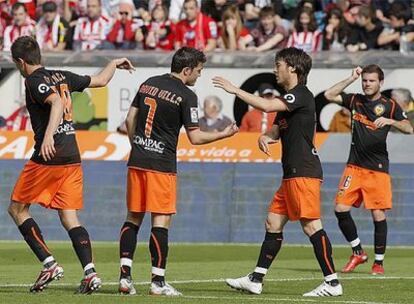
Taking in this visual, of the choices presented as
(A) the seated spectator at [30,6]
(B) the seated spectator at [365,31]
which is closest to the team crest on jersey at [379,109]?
(B) the seated spectator at [365,31]

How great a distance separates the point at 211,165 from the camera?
20328mm

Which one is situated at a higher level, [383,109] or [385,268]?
[383,109]

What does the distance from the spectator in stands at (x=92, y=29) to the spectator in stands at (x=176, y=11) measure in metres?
1.12

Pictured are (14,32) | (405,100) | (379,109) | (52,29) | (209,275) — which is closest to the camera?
(209,275)

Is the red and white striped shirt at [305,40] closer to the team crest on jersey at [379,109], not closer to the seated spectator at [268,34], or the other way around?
the seated spectator at [268,34]

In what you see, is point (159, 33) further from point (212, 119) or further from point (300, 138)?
point (300, 138)

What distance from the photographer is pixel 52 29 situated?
23.5m

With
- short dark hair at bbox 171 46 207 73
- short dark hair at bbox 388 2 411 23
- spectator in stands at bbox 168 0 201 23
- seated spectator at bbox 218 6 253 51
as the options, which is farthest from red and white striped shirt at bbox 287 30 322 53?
short dark hair at bbox 171 46 207 73

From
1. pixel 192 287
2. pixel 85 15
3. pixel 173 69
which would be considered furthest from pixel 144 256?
pixel 85 15

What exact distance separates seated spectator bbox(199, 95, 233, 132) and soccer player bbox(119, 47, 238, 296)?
988 centimetres

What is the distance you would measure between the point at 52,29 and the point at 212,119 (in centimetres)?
382

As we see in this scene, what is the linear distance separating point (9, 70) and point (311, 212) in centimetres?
1156

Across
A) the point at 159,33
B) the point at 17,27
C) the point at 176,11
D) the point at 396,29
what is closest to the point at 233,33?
the point at 159,33

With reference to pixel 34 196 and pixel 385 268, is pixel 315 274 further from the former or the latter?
pixel 34 196
